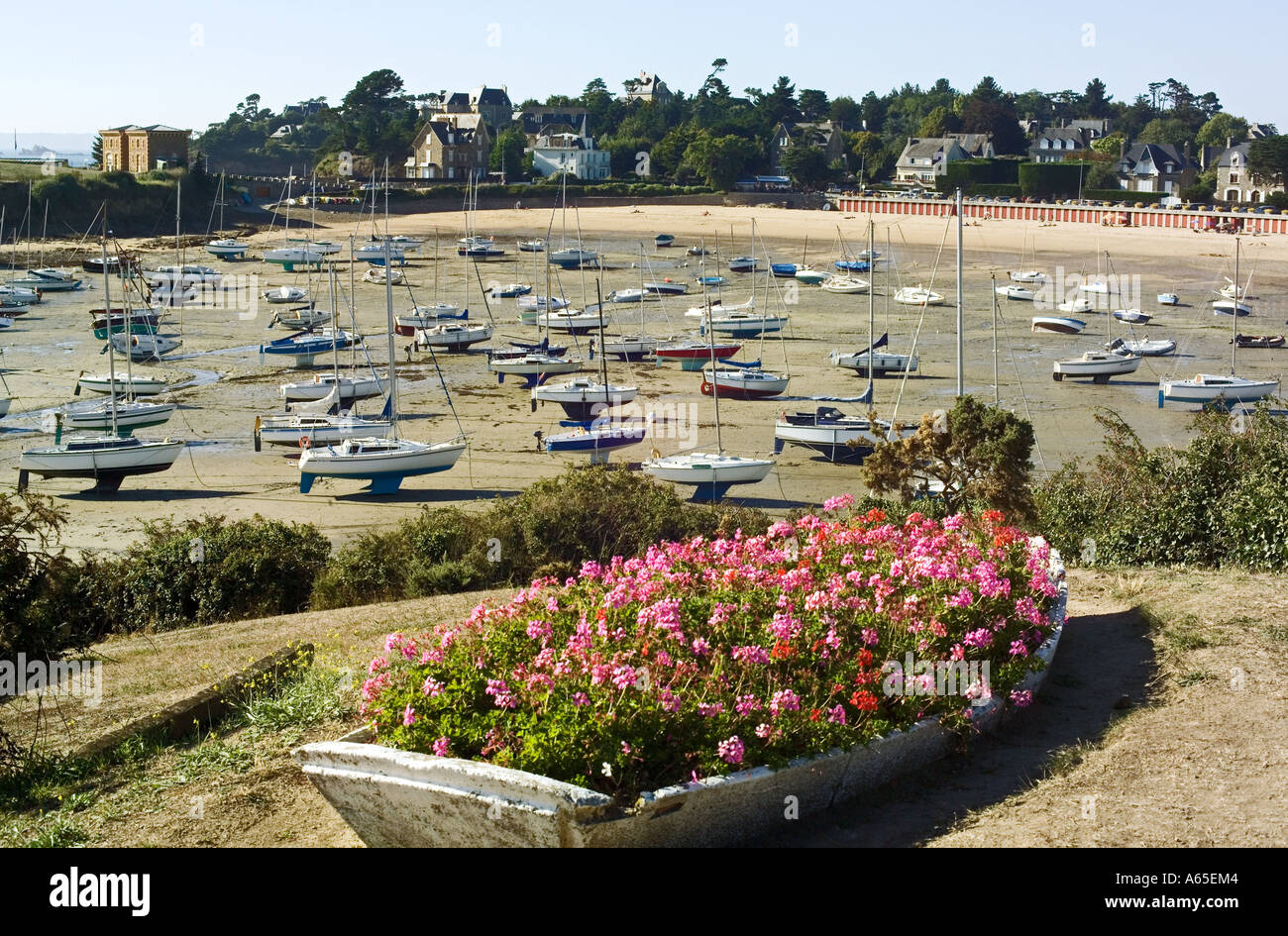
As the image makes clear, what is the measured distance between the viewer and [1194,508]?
17.5m

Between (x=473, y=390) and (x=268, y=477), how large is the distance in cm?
1410

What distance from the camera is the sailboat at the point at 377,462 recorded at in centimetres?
3403

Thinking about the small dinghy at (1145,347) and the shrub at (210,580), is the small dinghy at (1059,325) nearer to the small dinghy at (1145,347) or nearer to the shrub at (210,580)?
the small dinghy at (1145,347)

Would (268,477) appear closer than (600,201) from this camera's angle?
Yes

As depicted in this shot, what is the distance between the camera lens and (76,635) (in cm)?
1880

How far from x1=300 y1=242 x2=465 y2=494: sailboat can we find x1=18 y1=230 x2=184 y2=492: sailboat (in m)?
4.13

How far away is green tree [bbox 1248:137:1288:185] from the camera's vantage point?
124500mm

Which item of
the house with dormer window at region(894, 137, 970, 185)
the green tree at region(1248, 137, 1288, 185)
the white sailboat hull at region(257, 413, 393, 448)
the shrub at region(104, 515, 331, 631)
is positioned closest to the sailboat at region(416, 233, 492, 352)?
the white sailboat hull at region(257, 413, 393, 448)

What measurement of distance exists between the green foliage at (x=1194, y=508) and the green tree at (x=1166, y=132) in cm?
17317

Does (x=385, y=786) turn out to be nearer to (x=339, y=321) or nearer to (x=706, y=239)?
(x=339, y=321)

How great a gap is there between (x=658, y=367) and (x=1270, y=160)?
93.1 m

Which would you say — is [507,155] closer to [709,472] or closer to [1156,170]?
[1156,170]

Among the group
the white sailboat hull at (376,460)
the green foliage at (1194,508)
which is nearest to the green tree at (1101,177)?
the white sailboat hull at (376,460)
